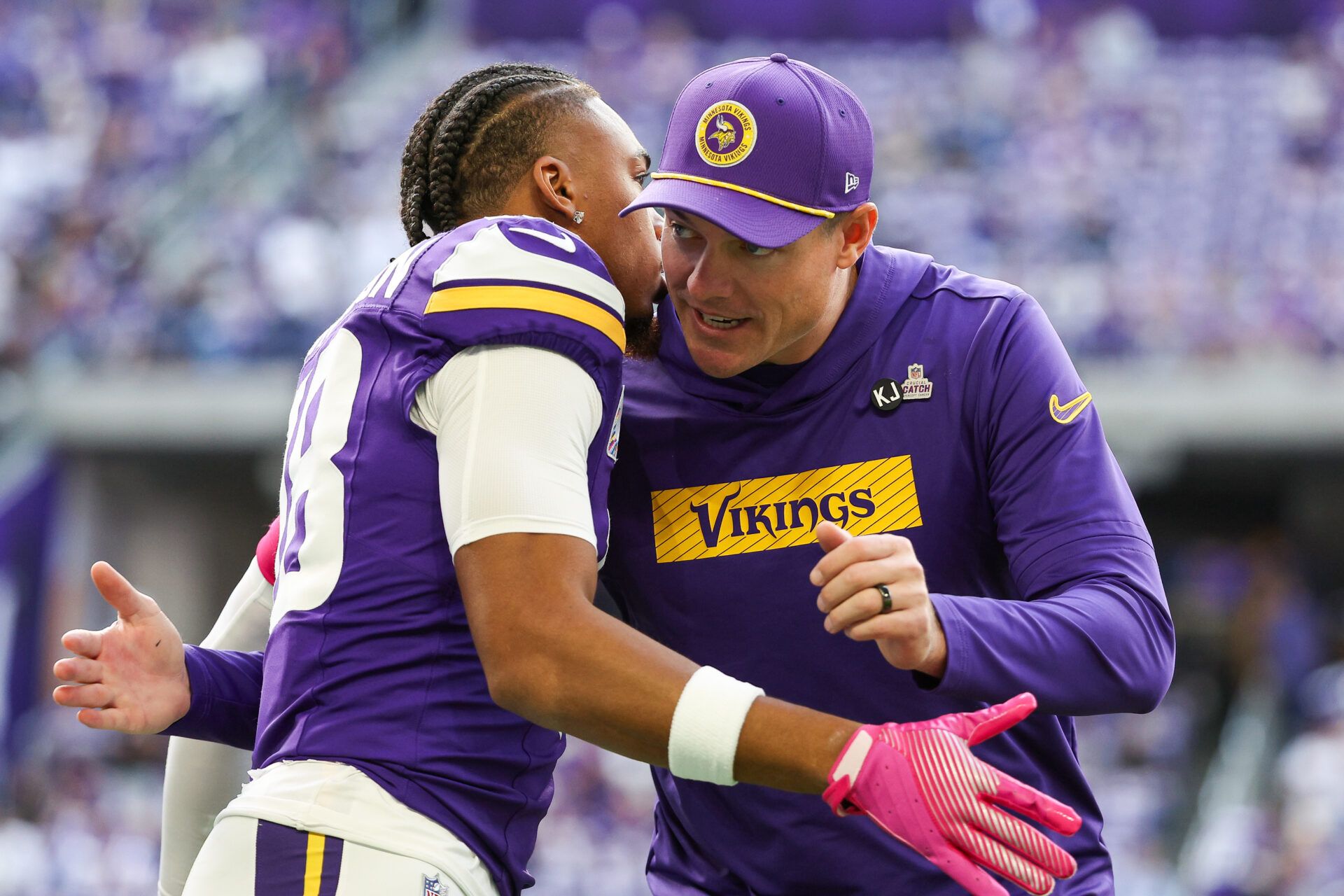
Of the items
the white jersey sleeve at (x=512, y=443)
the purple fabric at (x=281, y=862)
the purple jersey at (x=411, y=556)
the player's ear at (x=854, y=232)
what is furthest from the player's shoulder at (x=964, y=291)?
the purple fabric at (x=281, y=862)

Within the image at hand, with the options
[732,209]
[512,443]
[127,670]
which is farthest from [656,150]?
[512,443]

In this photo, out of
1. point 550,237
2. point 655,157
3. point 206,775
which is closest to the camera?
point 550,237

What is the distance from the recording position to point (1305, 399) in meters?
11.3

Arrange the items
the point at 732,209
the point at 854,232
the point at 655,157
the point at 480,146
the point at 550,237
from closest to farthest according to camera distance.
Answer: the point at 550,237
the point at 732,209
the point at 480,146
the point at 854,232
the point at 655,157

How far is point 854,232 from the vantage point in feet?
9.09

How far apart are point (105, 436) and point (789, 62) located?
37.5 ft

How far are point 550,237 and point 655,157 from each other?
1049 centimetres

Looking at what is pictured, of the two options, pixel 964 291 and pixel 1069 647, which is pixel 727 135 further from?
pixel 1069 647

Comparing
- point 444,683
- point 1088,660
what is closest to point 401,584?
point 444,683

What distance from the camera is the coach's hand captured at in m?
2.07

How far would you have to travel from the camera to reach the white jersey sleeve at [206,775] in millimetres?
2883

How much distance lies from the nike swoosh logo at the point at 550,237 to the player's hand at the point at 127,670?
0.84 m

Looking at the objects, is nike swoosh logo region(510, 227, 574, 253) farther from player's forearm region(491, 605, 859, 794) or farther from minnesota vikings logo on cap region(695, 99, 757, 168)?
player's forearm region(491, 605, 859, 794)

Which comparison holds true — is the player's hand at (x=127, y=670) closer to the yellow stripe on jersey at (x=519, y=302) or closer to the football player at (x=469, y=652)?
the football player at (x=469, y=652)
